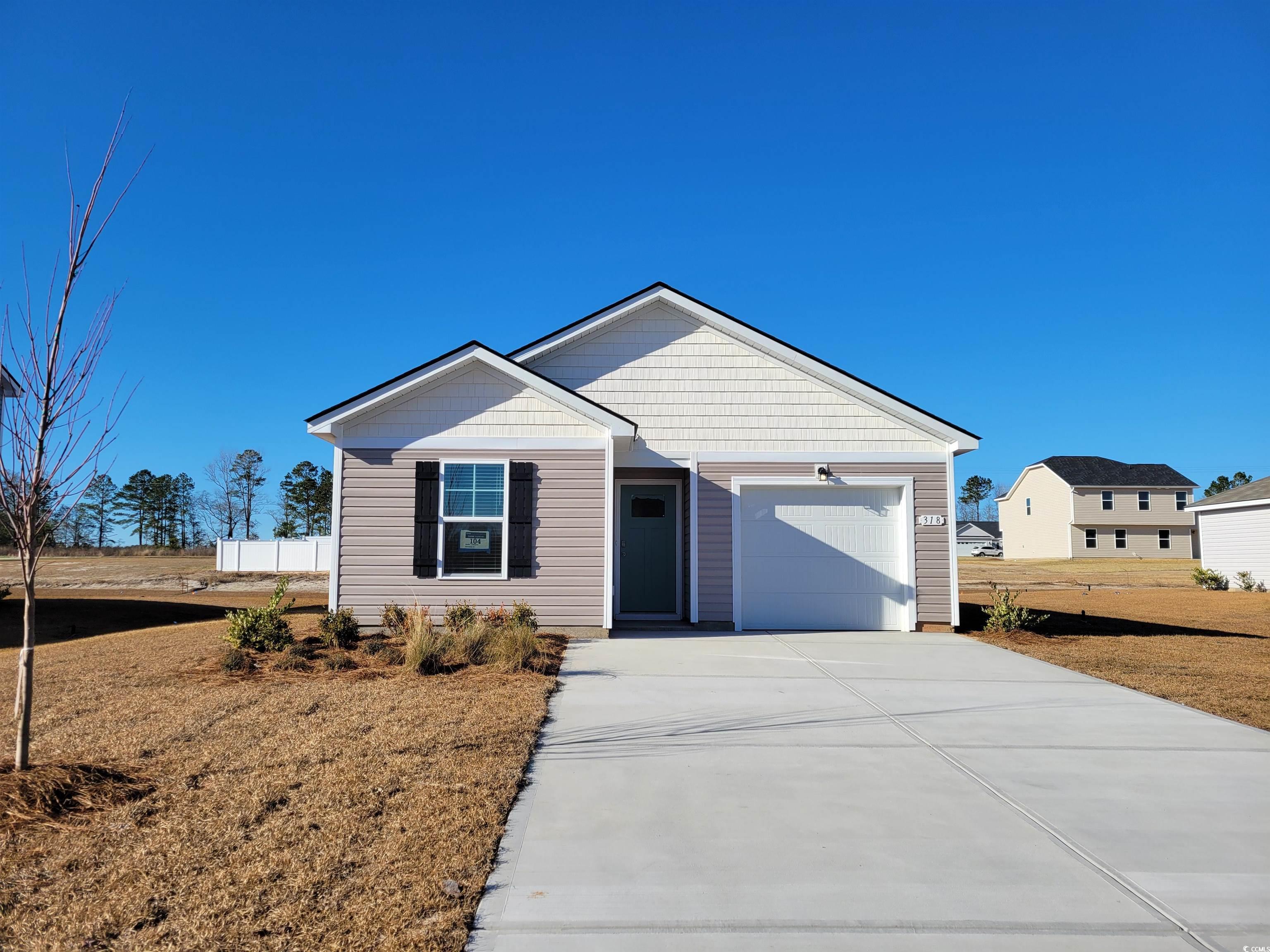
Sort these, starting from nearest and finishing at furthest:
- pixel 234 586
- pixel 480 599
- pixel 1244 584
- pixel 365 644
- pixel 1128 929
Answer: pixel 1128 929, pixel 365 644, pixel 480 599, pixel 1244 584, pixel 234 586

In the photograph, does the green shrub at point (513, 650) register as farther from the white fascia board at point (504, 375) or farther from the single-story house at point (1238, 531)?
the single-story house at point (1238, 531)

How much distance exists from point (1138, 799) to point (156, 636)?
12.1 meters

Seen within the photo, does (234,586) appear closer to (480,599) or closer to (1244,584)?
(480,599)

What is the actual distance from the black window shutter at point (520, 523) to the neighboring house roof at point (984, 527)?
219 ft

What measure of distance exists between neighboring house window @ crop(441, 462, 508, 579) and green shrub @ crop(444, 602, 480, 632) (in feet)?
2.19

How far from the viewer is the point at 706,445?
12.1 metres

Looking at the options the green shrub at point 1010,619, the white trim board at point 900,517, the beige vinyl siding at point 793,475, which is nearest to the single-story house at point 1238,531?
the green shrub at point 1010,619

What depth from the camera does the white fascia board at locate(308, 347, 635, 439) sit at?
10.6 metres

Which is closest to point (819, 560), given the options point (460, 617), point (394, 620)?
point (460, 617)

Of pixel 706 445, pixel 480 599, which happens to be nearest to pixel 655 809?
pixel 480 599

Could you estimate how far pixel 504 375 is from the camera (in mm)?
10898

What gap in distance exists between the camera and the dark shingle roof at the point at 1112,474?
141 feet

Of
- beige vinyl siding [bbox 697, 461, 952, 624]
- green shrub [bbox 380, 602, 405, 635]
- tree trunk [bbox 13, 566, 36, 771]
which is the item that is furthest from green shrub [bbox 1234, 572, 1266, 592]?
tree trunk [bbox 13, 566, 36, 771]

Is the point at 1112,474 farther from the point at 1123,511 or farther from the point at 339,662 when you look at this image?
the point at 339,662
